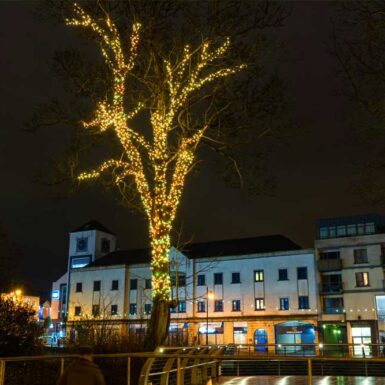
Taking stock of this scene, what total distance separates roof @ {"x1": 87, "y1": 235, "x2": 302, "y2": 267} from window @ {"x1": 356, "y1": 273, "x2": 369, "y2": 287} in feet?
22.6

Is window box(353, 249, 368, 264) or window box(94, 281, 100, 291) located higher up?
window box(353, 249, 368, 264)

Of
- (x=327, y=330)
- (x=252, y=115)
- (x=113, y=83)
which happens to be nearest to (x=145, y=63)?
(x=113, y=83)

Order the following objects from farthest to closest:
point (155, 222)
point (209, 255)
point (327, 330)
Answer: point (209, 255)
point (327, 330)
point (155, 222)

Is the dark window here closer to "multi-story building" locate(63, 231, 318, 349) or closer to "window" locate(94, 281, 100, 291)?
"multi-story building" locate(63, 231, 318, 349)

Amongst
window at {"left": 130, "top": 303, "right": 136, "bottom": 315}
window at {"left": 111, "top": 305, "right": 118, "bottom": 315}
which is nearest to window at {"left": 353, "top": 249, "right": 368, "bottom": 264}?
window at {"left": 130, "top": 303, "right": 136, "bottom": 315}

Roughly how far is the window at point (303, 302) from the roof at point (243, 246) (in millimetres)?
5322

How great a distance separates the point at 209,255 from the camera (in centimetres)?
6512

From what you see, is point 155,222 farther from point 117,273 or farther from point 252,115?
point 117,273

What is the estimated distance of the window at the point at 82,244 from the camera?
8626 centimetres

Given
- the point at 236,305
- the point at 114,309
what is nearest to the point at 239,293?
the point at 236,305

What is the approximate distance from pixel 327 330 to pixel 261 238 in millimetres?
14663

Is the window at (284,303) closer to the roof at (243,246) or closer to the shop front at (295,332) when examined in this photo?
the shop front at (295,332)

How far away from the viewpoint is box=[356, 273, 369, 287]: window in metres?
54.4

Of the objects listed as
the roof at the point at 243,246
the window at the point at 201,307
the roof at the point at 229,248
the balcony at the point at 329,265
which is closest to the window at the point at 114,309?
the roof at the point at 229,248
